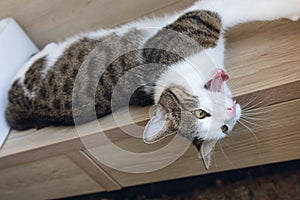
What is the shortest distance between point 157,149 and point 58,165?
338 mm

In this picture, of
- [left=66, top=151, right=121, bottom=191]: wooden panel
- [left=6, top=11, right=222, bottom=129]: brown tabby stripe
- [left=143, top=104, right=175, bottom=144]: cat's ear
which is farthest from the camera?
[left=66, top=151, right=121, bottom=191]: wooden panel

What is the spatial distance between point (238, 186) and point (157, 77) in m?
0.51

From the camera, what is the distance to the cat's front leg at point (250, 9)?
1.06m

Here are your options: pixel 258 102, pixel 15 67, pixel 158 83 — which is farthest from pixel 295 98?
pixel 15 67

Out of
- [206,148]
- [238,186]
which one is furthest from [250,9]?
[238,186]

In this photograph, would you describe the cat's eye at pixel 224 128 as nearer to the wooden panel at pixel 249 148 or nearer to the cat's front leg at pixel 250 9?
the wooden panel at pixel 249 148

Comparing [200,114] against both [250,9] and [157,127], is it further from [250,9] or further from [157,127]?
[250,9]

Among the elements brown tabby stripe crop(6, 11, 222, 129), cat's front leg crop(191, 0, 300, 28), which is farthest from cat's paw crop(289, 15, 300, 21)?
brown tabby stripe crop(6, 11, 222, 129)

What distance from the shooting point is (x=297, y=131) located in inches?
43.4

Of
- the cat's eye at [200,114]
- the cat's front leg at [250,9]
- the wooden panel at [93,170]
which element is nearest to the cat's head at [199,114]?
the cat's eye at [200,114]

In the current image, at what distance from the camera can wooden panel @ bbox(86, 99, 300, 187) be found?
106cm

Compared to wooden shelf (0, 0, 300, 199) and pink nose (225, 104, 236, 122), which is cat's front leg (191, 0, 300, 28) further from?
pink nose (225, 104, 236, 122)

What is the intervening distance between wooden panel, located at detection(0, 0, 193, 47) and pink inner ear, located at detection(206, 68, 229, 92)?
366 mm

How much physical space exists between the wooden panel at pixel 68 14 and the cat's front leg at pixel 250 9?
0.21m
